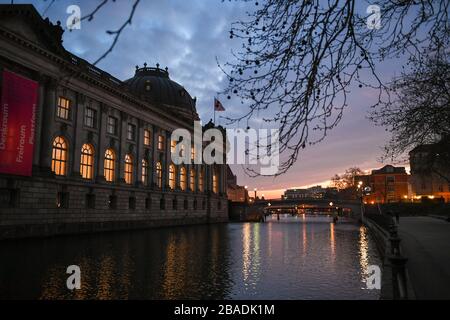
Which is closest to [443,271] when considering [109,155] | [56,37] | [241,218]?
[56,37]

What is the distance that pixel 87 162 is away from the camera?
43844mm

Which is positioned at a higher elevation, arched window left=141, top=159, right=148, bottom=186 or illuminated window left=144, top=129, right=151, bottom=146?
illuminated window left=144, top=129, right=151, bottom=146

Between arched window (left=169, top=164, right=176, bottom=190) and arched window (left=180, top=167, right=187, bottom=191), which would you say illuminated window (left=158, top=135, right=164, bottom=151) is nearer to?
arched window (left=169, top=164, right=176, bottom=190)

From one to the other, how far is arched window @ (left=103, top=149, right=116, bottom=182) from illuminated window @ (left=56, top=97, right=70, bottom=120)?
818cm

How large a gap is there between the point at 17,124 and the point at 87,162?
12.5 meters

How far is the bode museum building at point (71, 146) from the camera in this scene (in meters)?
31.7

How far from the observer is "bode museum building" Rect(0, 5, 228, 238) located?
31.7 meters

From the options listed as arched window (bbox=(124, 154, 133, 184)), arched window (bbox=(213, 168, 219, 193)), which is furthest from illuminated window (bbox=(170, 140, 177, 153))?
arched window (bbox=(213, 168, 219, 193))

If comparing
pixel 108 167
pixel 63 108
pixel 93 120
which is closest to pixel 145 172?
pixel 108 167

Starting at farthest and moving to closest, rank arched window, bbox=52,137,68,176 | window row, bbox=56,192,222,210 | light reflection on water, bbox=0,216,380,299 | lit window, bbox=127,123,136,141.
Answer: lit window, bbox=127,123,136,141 < window row, bbox=56,192,222,210 < arched window, bbox=52,137,68,176 < light reflection on water, bbox=0,216,380,299

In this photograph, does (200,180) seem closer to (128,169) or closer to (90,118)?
(128,169)

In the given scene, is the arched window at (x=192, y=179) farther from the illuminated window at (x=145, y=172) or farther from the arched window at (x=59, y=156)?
the arched window at (x=59, y=156)

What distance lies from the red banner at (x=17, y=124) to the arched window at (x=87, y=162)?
943cm

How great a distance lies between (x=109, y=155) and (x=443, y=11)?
4435 cm
